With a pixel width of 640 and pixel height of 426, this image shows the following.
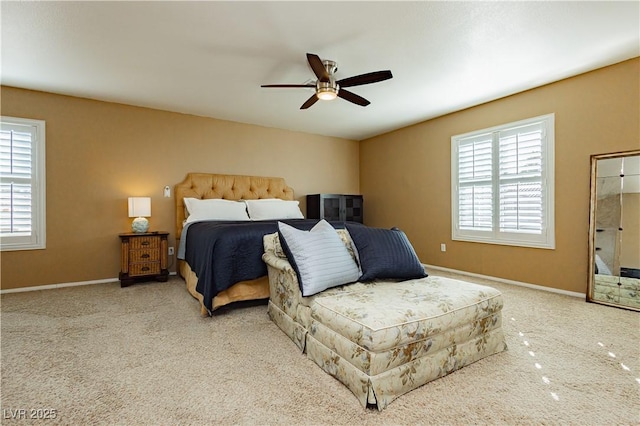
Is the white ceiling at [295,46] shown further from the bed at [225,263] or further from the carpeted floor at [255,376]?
the carpeted floor at [255,376]

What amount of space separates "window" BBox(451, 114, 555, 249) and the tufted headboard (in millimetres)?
2787

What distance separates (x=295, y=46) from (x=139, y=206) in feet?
9.36

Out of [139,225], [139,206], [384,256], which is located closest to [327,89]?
[384,256]

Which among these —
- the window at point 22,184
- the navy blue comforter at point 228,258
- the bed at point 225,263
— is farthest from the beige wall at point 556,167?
the window at point 22,184

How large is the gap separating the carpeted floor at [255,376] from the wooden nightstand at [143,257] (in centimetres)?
106

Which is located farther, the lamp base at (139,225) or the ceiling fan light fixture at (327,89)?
the lamp base at (139,225)

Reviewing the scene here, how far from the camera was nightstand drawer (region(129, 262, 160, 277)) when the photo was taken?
379 cm

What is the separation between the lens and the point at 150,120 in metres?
4.29

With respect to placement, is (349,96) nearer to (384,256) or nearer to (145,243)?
(384,256)

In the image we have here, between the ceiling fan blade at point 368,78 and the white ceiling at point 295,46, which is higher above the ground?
the white ceiling at point 295,46

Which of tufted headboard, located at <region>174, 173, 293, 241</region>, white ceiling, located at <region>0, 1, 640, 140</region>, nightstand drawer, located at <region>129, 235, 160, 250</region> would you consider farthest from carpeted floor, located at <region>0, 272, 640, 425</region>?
white ceiling, located at <region>0, 1, 640, 140</region>

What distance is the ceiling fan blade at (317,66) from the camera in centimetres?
238

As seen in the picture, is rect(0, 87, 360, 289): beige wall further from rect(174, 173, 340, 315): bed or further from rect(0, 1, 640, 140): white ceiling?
rect(174, 173, 340, 315): bed

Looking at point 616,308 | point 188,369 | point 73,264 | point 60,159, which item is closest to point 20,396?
point 188,369
